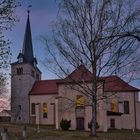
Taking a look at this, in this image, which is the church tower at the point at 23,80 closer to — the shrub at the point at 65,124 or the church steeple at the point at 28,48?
the church steeple at the point at 28,48

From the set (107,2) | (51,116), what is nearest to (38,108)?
(51,116)

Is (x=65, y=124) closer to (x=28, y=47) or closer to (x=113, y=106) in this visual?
(x=113, y=106)

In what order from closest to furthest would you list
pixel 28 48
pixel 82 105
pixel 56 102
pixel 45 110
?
pixel 82 105 → pixel 56 102 → pixel 45 110 → pixel 28 48

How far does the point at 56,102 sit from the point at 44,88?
16.5 metres

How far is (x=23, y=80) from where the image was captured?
7250 cm

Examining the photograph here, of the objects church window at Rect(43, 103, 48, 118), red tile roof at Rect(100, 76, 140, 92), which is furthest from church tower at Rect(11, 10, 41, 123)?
red tile roof at Rect(100, 76, 140, 92)

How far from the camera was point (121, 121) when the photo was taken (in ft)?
203

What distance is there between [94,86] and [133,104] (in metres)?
30.3

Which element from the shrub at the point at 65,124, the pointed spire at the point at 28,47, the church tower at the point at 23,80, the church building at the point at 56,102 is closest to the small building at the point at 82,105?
the church building at the point at 56,102

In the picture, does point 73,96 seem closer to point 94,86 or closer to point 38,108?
point 38,108

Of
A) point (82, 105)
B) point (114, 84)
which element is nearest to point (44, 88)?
point (114, 84)

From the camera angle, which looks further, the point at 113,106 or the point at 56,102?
the point at 113,106

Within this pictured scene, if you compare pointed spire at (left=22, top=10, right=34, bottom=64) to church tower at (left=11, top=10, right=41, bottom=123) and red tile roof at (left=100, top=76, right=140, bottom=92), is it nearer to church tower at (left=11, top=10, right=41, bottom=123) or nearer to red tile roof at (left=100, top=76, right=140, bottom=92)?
church tower at (left=11, top=10, right=41, bottom=123)

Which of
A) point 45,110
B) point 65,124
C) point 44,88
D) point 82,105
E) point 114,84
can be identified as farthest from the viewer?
point 44,88
